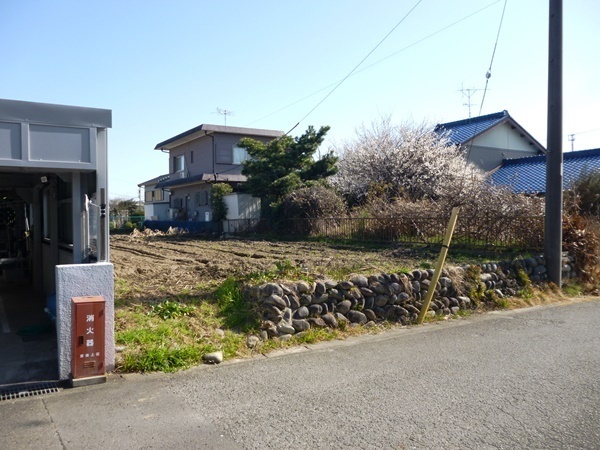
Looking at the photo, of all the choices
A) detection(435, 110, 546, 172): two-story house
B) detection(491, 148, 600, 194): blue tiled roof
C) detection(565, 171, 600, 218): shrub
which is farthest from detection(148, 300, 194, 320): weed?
detection(435, 110, 546, 172): two-story house

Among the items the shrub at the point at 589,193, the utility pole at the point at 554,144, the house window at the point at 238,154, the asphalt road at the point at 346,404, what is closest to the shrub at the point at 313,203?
the shrub at the point at 589,193

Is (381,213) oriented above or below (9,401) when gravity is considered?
above

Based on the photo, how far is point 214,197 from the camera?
90.2 feet

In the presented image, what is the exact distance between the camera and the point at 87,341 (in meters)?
5.01

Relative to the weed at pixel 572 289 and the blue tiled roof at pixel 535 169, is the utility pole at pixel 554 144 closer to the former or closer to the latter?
the weed at pixel 572 289

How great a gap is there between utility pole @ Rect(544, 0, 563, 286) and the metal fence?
3.78ft

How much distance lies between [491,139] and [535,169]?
4.42m

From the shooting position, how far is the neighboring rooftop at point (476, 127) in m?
26.6

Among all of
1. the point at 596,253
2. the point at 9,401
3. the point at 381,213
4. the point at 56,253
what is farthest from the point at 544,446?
the point at 381,213

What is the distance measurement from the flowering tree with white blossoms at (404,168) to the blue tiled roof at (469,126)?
7.88 feet

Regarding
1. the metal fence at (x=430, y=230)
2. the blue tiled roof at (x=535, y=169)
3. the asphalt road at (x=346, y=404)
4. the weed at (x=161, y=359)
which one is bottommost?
the asphalt road at (x=346, y=404)

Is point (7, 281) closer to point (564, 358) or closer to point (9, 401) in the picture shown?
point (9, 401)

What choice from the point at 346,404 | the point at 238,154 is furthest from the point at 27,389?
the point at 238,154

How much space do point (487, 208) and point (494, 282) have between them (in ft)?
13.1
